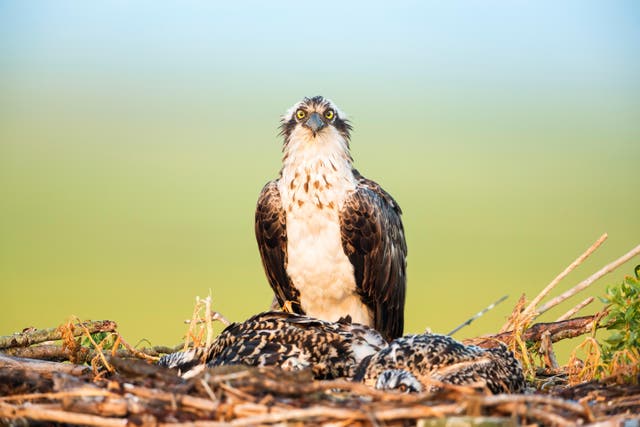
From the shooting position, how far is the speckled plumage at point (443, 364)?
571 centimetres

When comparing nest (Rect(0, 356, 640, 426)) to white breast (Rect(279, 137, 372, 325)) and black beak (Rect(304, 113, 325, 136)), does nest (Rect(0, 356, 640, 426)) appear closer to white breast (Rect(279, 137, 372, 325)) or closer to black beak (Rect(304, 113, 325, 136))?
white breast (Rect(279, 137, 372, 325))

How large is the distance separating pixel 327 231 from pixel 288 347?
2.47 metres

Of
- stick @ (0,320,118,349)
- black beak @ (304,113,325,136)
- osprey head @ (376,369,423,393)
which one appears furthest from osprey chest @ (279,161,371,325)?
osprey head @ (376,369,423,393)

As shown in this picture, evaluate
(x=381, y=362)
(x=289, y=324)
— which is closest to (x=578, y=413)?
(x=381, y=362)

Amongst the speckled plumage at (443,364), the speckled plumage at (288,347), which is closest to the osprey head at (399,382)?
the speckled plumage at (443,364)

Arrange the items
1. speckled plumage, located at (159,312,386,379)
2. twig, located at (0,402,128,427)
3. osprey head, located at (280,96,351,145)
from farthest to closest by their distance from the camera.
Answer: osprey head, located at (280,96,351,145) < speckled plumage, located at (159,312,386,379) < twig, located at (0,402,128,427)

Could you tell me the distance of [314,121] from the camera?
8602mm

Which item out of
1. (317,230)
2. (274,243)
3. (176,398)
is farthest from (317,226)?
(176,398)

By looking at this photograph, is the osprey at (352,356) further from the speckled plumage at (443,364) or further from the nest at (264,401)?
the nest at (264,401)

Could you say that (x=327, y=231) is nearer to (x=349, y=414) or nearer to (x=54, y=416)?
(x=54, y=416)

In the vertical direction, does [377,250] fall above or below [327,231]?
below

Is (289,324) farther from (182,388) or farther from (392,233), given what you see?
(392,233)

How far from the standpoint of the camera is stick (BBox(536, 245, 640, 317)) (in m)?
7.00

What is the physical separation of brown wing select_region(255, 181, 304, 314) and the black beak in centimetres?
73
